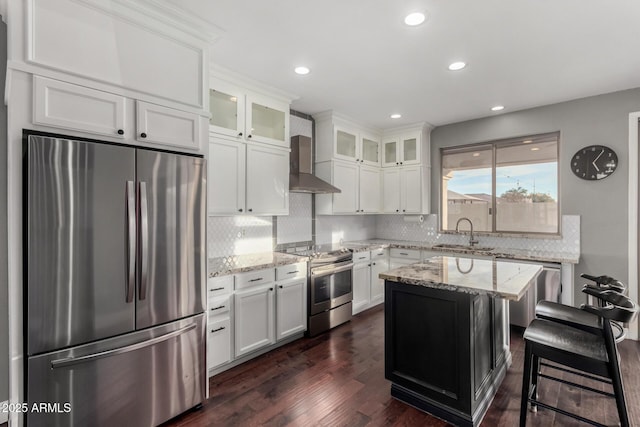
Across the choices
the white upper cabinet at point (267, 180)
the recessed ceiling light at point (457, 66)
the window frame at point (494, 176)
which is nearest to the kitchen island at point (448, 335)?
the white upper cabinet at point (267, 180)

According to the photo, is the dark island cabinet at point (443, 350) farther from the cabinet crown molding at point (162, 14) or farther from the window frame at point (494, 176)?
the cabinet crown molding at point (162, 14)

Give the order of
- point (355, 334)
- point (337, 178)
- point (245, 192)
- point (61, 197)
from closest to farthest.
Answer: point (61, 197) → point (245, 192) → point (355, 334) → point (337, 178)

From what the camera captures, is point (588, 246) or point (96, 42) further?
point (588, 246)

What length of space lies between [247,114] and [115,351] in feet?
7.64

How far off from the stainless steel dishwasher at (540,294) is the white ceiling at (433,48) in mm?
2018

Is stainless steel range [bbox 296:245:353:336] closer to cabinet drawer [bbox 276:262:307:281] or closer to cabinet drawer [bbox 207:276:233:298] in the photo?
cabinet drawer [bbox 276:262:307:281]

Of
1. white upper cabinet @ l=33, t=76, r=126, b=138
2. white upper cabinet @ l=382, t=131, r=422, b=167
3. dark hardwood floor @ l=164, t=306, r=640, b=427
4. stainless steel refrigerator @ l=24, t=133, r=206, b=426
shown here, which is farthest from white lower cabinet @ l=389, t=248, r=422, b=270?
white upper cabinet @ l=33, t=76, r=126, b=138

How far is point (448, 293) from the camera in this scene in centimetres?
205

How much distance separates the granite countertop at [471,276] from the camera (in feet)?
6.23

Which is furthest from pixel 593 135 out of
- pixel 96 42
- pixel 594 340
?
pixel 96 42

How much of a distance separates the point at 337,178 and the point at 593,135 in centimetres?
307

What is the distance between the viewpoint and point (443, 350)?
209 cm

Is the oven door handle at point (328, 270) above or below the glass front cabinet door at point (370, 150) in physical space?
below

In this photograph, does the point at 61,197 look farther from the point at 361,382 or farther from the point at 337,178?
the point at 337,178
